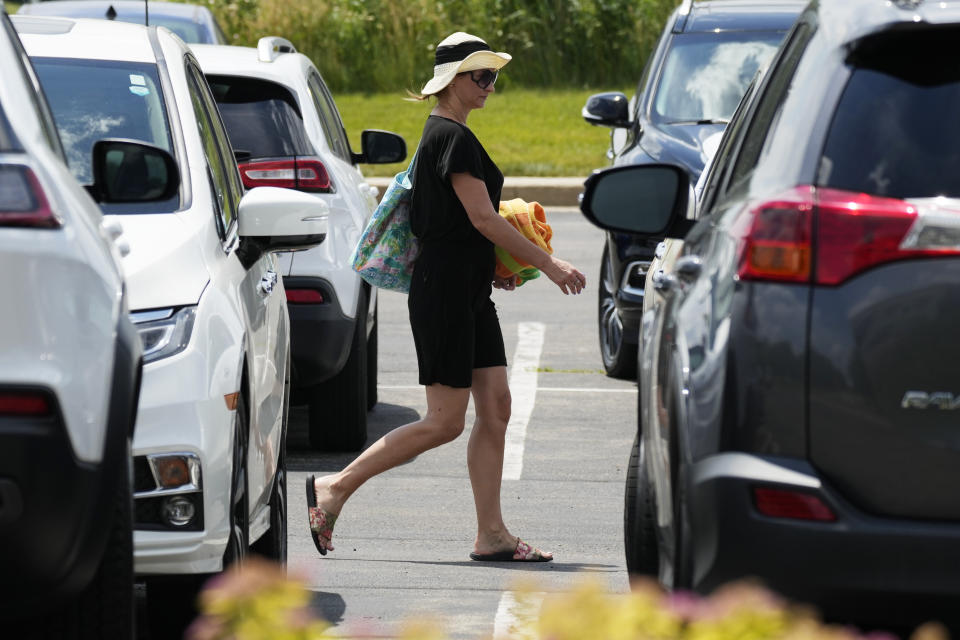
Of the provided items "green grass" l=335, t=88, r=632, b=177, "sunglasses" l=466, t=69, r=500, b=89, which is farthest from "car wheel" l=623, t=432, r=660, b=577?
"green grass" l=335, t=88, r=632, b=177

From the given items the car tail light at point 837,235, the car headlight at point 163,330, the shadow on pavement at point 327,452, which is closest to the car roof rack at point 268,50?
the shadow on pavement at point 327,452

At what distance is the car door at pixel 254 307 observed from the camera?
5.08 meters

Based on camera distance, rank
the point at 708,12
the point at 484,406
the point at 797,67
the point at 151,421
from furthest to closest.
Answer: the point at 708,12
the point at 484,406
the point at 151,421
the point at 797,67

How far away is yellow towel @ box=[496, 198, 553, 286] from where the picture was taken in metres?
6.55

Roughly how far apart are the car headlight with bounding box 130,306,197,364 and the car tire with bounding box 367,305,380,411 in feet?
15.1

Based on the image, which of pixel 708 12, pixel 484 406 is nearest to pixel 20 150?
pixel 484 406

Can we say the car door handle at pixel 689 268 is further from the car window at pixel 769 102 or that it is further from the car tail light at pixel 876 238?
the car tail light at pixel 876 238

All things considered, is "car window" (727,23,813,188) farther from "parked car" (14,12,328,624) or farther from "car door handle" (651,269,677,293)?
"parked car" (14,12,328,624)

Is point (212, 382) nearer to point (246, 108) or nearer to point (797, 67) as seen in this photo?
point (797, 67)

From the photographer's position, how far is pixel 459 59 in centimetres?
650

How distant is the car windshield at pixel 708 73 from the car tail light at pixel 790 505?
7.10 m

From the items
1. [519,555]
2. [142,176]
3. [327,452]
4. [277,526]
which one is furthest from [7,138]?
[327,452]

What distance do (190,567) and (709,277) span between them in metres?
1.59

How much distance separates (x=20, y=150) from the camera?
344 centimetres
